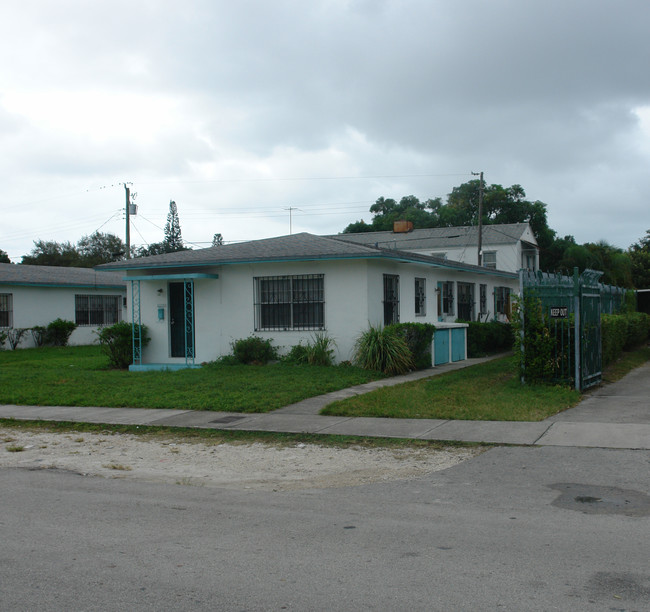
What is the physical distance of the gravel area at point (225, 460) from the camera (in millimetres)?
8008

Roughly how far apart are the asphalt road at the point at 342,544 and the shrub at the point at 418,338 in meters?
9.92

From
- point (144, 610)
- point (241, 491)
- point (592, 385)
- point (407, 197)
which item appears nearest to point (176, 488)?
point (241, 491)

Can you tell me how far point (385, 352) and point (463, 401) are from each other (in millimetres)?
4764

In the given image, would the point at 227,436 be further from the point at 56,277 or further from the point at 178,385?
the point at 56,277

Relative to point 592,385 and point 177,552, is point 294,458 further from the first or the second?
point 592,385

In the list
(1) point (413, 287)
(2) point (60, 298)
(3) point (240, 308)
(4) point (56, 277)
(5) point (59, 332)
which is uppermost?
(4) point (56, 277)

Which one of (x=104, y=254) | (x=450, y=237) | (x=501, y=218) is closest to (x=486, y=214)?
(x=501, y=218)

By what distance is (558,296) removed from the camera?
13875 millimetres

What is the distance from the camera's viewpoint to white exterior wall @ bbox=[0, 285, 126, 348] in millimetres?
28734

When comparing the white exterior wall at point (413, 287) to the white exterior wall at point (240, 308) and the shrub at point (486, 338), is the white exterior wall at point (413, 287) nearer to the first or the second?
the white exterior wall at point (240, 308)

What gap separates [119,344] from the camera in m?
19.8

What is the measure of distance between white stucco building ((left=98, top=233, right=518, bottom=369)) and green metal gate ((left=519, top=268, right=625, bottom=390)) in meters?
4.72

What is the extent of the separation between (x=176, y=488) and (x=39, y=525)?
169cm

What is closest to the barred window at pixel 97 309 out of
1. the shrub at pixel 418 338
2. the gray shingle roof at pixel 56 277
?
the gray shingle roof at pixel 56 277
